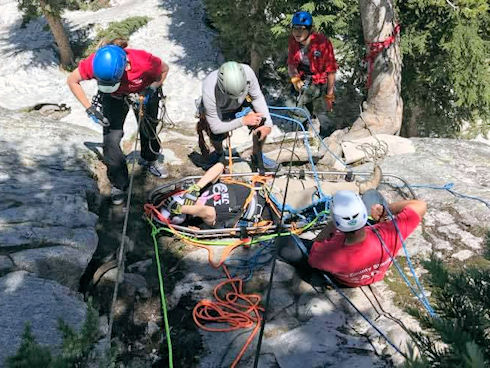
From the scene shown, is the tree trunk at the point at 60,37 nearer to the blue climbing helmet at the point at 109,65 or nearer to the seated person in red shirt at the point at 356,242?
the blue climbing helmet at the point at 109,65

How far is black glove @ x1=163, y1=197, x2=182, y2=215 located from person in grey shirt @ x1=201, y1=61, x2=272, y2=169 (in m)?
1.09

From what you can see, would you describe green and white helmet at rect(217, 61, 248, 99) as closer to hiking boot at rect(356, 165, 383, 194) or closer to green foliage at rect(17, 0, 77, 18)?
hiking boot at rect(356, 165, 383, 194)

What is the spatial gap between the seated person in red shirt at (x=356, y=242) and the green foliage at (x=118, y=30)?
444 inches

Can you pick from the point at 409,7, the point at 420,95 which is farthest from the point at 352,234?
the point at 420,95

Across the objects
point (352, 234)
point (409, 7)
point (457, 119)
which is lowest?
point (457, 119)

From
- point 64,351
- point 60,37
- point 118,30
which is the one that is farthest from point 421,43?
point 60,37

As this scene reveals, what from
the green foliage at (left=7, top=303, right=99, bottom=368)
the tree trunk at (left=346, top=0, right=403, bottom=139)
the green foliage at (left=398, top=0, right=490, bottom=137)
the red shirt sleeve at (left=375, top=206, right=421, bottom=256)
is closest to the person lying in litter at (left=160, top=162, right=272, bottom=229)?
the red shirt sleeve at (left=375, top=206, right=421, bottom=256)

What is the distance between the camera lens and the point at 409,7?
8445 millimetres

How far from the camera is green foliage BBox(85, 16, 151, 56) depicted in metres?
13.2

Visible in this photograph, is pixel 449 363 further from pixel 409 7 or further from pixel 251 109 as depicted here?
pixel 409 7

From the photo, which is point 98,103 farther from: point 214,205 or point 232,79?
point 214,205

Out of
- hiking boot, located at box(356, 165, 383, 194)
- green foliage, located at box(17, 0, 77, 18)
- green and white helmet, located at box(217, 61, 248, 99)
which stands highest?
green foliage, located at box(17, 0, 77, 18)

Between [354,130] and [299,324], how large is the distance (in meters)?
5.01

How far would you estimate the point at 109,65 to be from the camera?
15.1ft
